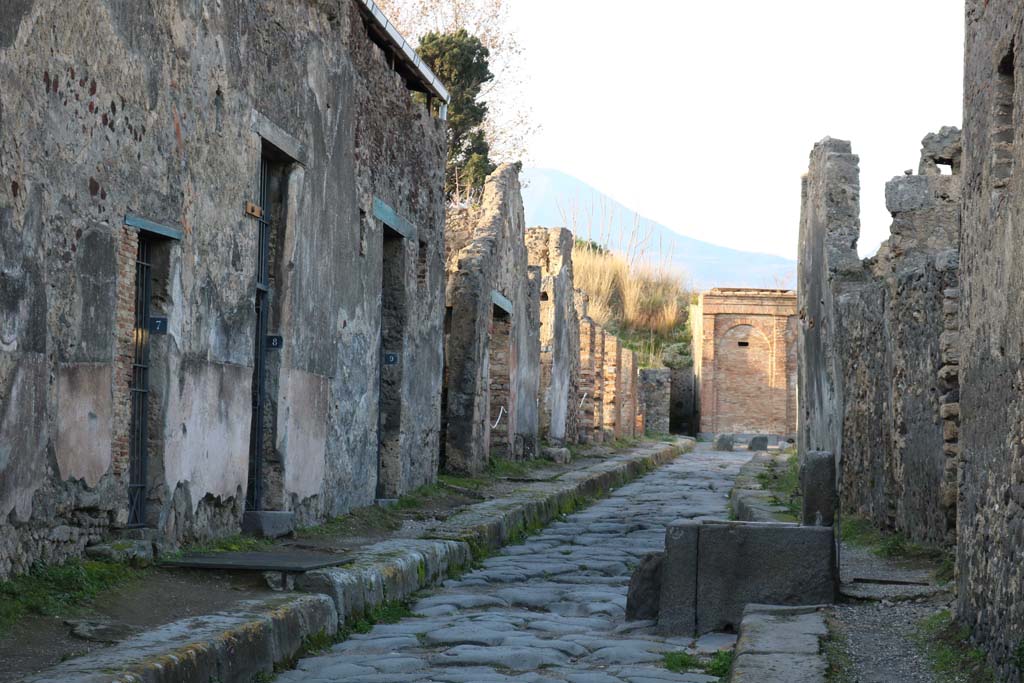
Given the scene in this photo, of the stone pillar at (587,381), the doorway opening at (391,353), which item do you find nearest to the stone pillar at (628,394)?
the stone pillar at (587,381)

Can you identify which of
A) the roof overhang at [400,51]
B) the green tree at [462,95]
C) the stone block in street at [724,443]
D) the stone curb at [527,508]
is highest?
the green tree at [462,95]

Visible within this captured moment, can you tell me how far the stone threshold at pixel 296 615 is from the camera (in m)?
4.60

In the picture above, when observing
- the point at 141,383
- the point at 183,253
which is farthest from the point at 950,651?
the point at 183,253

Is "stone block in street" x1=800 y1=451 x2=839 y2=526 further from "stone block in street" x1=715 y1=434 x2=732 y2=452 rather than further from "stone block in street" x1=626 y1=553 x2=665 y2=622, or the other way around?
"stone block in street" x1=715 y1=434 x2=732 y2=452

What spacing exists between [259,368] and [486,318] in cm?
702

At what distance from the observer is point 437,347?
13.5 meters

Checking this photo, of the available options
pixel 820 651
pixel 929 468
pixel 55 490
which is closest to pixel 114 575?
pixel 55 490

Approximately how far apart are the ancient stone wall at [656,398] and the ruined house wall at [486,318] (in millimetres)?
17928

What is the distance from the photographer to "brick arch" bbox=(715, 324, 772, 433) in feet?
133

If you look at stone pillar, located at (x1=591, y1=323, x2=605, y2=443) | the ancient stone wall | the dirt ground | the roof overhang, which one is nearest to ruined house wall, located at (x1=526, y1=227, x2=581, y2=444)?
stone pillar, located at (x1=591, y1=323, x2=605, y2=443)

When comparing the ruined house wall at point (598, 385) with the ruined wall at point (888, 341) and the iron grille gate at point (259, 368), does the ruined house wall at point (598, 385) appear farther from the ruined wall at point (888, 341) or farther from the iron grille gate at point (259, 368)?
the iron grille gate at point (259, 368)

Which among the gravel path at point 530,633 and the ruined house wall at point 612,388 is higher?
the ruined house wall at point 612,388

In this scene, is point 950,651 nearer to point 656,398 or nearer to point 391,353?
point 391,353

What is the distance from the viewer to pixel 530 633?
666 cm
